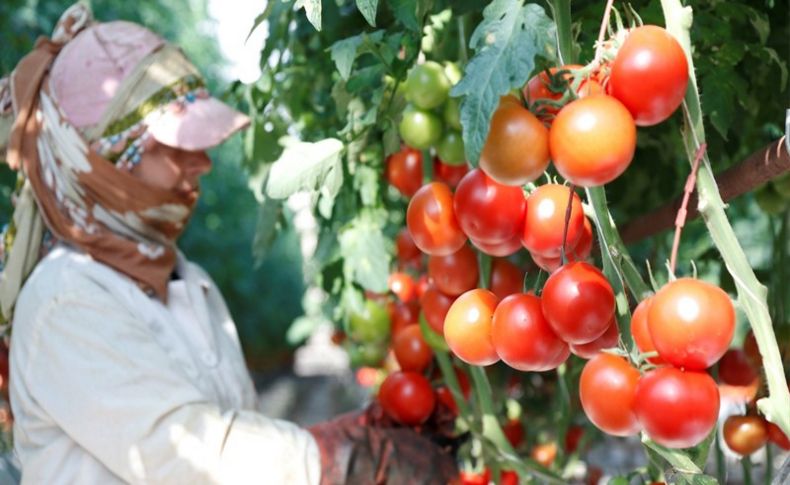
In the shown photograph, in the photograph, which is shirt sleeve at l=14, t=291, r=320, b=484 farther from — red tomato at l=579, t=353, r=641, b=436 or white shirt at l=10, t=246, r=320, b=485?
red tomato at l=579, t=353, r=641, b=436

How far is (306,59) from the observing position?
1.64 m

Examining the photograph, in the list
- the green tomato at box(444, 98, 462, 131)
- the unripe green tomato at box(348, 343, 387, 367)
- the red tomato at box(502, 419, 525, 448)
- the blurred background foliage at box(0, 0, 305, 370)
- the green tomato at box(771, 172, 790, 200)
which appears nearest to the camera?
the green tomato at box(444, 98, 462, 131)

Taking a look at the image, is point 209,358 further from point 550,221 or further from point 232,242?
point 232,242

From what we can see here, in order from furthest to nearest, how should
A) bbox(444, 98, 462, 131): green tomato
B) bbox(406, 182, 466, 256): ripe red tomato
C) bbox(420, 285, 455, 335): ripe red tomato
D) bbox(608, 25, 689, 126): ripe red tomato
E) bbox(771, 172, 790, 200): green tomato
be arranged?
bbox(771, 172, 790, 200): green tomato < bbox(420, 285, 455, 335): ripe red tomato < bbox(444, 98, 462, 131): green tomato < bbox(406, 182, 466, 256): ripe red tomato < bbox(608, 25, 689, 126): ripe red tomato

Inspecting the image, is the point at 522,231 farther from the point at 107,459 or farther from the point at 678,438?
the point at 107,459

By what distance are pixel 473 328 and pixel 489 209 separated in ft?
0.39

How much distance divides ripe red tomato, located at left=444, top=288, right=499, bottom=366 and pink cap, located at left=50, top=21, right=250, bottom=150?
707 millimetres

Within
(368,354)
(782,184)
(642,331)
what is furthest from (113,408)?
(782,184)

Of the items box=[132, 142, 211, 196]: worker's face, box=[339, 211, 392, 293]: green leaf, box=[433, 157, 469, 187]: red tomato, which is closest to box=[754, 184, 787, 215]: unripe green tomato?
box=[433, 157, 469, 187]: red tomato

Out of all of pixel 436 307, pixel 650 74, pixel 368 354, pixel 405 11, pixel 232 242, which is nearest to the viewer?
pixel 650 74

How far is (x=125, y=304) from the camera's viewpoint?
4.66 ft

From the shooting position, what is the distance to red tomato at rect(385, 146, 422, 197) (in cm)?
132

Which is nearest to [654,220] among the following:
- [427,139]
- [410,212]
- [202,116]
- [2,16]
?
[427,139]

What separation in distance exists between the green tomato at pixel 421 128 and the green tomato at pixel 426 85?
2 centimetres
